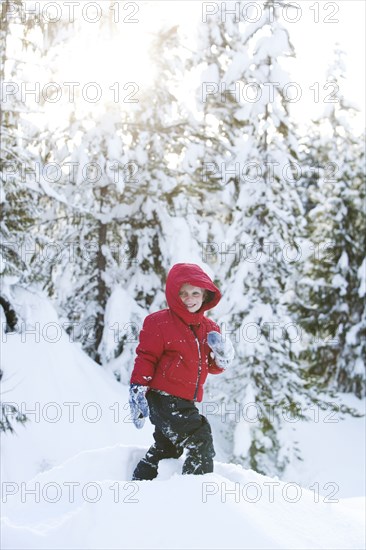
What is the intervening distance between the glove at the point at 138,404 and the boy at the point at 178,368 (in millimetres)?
53

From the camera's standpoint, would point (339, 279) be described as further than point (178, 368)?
Yes

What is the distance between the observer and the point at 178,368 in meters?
4.79

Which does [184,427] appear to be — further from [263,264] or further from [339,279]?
[339,279]

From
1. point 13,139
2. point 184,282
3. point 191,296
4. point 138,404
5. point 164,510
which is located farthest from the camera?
point 13,139

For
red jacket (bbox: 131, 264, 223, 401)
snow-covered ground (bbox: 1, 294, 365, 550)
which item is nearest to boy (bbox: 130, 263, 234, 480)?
red jacket (bbox: 131, 264, 223, 401)

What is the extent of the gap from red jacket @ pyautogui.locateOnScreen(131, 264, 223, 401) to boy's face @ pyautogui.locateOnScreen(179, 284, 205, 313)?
0.05 m

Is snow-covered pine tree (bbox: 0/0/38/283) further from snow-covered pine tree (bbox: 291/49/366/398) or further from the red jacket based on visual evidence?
snow-covered pine tree (bbox: 291/49/366/398)

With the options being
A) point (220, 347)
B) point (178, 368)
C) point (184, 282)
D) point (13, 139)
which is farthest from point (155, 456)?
point (13, 139)

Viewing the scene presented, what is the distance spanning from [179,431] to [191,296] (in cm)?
115

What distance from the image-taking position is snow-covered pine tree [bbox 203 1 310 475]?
13.5 metres

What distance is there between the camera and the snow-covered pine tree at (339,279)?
786 inches

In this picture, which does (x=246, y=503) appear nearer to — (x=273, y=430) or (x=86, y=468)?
(x=86, y=468)

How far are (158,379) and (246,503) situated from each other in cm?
137

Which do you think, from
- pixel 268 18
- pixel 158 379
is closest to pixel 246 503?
pixel 158 379
